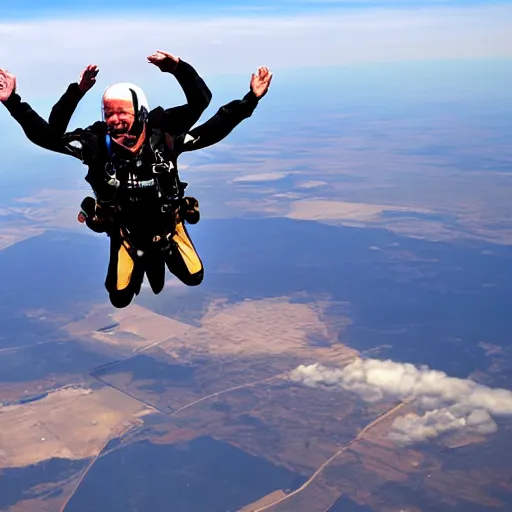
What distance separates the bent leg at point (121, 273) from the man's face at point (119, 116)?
1601 mm

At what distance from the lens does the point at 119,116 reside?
20.4ft

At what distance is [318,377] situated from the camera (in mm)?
97562

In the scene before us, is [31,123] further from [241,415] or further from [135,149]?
[241,415]

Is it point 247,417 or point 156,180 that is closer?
point 156,180

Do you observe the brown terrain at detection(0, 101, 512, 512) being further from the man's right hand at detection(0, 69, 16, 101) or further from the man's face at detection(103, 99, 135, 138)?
the man's right hand at detection(0, 69, 16, 101)

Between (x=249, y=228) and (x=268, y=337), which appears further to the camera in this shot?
(x=249, y=228)

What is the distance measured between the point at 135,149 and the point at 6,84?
4.09 ft

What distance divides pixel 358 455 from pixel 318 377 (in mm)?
22937

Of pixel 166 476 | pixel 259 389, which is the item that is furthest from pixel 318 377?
pixel 166 476

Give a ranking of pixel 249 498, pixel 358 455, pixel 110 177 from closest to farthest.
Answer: pixel 110 177 < pixel 249 498 < pixel 358 455

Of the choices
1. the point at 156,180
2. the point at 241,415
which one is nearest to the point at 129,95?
the point at 156,180

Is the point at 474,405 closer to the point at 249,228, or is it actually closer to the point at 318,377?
the point at 318,377

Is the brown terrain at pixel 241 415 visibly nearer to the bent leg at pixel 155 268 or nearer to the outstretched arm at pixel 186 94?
the bent leg at pixel 155 268

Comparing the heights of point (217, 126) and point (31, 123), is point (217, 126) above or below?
below
